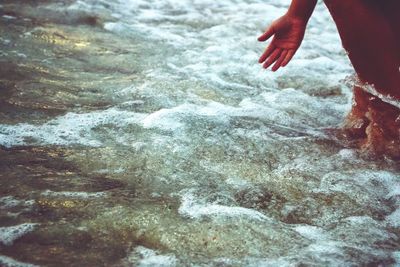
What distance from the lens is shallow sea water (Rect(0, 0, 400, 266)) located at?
5.26 ft

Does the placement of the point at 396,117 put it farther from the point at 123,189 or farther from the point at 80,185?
the point at 80,185

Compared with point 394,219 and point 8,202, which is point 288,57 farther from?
point 8,202

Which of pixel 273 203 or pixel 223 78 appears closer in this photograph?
pixel 273 203

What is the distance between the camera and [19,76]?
2.88 metres

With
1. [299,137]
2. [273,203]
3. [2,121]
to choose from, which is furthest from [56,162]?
[299,137]

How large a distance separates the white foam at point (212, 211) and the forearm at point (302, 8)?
135cm

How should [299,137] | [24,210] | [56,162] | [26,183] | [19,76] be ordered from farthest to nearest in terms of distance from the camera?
[19,76], [299,137], [56,162], [26,183], [24,210]

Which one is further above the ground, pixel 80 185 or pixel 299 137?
pixel 299 137

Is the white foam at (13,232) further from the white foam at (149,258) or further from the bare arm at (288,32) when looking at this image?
the bare arm at (288,32)

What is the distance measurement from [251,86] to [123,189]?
5.65 feet

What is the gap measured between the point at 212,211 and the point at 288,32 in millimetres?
1367

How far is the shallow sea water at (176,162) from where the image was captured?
1.60m

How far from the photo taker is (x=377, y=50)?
2291 millimetres

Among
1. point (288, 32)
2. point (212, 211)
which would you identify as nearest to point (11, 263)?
point (212, 211)
